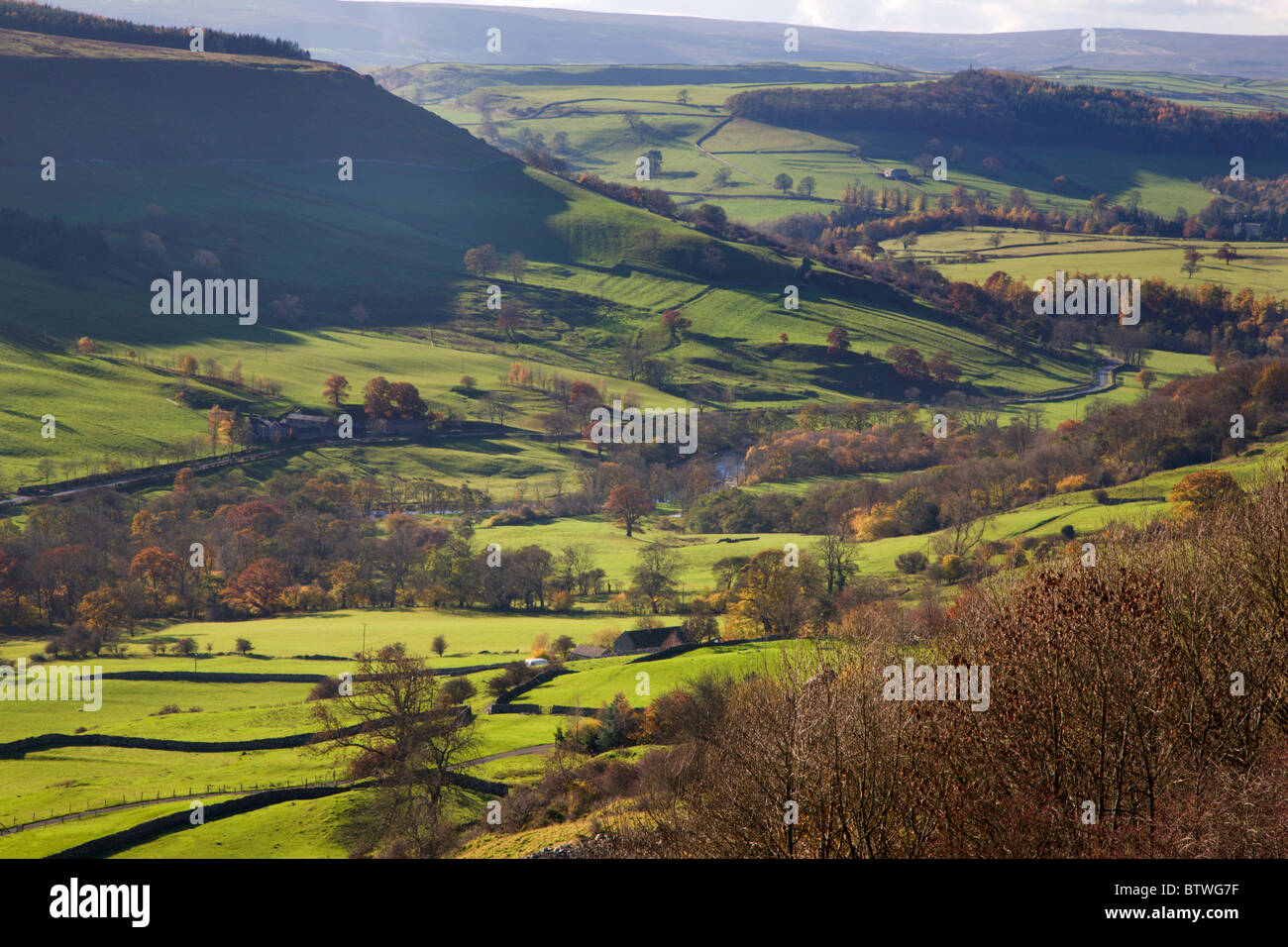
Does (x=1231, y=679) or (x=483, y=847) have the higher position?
(x=1231, y=679)

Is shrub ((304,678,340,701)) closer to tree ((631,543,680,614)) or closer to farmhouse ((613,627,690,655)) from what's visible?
farmhouse ((613,627,690,655))

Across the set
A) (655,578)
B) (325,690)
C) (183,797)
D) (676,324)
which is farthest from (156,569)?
(676,324)

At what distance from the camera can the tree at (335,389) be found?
504ft

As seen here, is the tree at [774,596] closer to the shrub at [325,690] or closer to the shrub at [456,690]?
the shrub at [456,690]

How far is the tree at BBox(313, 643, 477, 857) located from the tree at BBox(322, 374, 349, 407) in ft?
321

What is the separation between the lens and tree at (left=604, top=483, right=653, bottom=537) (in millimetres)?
127625

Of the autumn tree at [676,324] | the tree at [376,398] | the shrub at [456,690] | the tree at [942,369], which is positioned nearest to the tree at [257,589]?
the shrub at [456,690]

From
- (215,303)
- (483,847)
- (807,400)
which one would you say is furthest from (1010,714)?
(215,303)

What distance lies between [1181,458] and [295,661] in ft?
305

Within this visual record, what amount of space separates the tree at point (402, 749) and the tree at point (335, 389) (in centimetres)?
9789

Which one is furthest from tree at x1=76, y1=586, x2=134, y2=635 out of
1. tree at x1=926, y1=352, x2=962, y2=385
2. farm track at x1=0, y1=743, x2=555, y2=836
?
tree at x1=926, y1=352, x2=962, y2=385

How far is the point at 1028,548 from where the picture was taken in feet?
294

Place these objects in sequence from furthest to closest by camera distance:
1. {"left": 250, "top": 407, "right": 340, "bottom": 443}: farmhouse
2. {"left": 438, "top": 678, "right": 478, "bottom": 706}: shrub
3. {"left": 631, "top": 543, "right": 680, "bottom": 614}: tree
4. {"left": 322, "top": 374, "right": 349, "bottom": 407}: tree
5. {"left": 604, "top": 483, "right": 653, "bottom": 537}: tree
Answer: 1. {"left": 322, "top": 374, "right": 349, "bottom": 407}: tree
2. {"left": 250, "top": 407, "right": 340, "bottom": 443}: farmhouse
3. {"left": 604, "top": 483, "right": 653, "bottom": 537}: tree
4. {"left": 631, "top": 543, "right": 680, "bottom": 614}: tree
5. {"left": 438, "top": 678, "right": 478, "bottom": 706}: shrub

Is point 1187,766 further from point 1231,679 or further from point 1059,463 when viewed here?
point 1059,463
